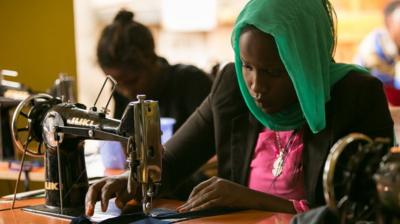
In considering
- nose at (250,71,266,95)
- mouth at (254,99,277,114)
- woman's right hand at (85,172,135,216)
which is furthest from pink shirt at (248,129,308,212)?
woman's right hand at (85,172,135,216)

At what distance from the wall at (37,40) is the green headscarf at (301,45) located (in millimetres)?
1421

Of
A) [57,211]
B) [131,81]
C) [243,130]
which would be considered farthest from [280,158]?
[131,81]

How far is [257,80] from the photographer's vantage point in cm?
153

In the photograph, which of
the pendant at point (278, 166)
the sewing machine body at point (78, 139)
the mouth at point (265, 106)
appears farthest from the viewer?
the pendant at point (278, 166)

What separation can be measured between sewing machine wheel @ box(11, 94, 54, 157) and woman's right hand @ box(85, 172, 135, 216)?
18 cm

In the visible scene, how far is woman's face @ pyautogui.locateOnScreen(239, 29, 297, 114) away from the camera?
1524 millimetres

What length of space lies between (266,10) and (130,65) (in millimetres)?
1177

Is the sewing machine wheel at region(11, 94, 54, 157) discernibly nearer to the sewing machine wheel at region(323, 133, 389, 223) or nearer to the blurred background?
the sewing machine wheel at region(323, 133, 389, 223)

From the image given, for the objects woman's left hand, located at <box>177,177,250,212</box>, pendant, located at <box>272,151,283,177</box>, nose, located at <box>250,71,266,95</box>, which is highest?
nose, located at <box>250,71,266,95</box>

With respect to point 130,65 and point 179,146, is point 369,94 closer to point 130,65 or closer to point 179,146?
point 179,146

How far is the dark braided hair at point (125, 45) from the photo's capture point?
264cm

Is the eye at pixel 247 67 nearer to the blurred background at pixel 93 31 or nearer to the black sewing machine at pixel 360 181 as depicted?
the black sewing machine at pixel 360 181

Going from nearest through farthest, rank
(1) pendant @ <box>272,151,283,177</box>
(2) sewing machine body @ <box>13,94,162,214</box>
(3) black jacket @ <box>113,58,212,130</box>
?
(2) sewing machine body @ <box>13,94,162,214</box>, (1) pendant @ <box>272,151,283,177</box>, (3) black jacket @ <box>113,58,212,130</box>

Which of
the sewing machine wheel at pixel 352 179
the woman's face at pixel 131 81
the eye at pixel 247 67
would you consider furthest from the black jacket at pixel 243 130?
the woman's face at pixel 131 81
